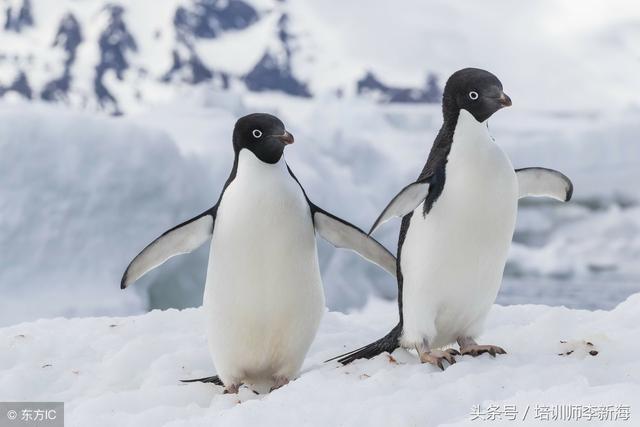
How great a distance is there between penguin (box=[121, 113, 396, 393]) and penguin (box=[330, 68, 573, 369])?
0.31 metres

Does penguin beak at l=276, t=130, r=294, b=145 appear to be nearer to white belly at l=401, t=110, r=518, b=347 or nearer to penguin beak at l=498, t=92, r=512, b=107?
white belly at l=401, t=110, r=518, b=347

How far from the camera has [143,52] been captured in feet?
331

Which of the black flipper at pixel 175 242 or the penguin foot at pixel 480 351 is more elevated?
the black flipper at pixel 175 242

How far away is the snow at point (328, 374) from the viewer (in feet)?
7.72

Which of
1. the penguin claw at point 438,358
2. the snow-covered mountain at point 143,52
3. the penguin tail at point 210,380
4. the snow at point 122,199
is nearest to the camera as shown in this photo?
the penguin claw at point 438,358

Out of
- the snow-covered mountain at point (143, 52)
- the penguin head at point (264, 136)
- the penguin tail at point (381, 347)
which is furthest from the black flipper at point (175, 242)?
the snow-covered mountain at point (143, 52)

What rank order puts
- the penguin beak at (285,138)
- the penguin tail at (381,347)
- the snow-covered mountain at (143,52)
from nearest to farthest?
the penguin beak at (285,138) < the penguin tail at (381,347) < the snow-covered mountain at (143,52)

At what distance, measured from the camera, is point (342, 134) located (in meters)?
17.8

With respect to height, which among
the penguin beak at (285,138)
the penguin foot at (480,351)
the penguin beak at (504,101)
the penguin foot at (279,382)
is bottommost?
the penguin foot at (279,382)

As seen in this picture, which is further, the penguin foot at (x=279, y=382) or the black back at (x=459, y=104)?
the penguin foot at (x=279, y=382)

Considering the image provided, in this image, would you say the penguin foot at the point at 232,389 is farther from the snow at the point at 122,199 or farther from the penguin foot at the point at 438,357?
the snow at the point at 122,199

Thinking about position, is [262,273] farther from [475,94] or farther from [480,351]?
[475,94]

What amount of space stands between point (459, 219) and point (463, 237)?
63mm

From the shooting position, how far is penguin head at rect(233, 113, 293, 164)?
2949 mm
